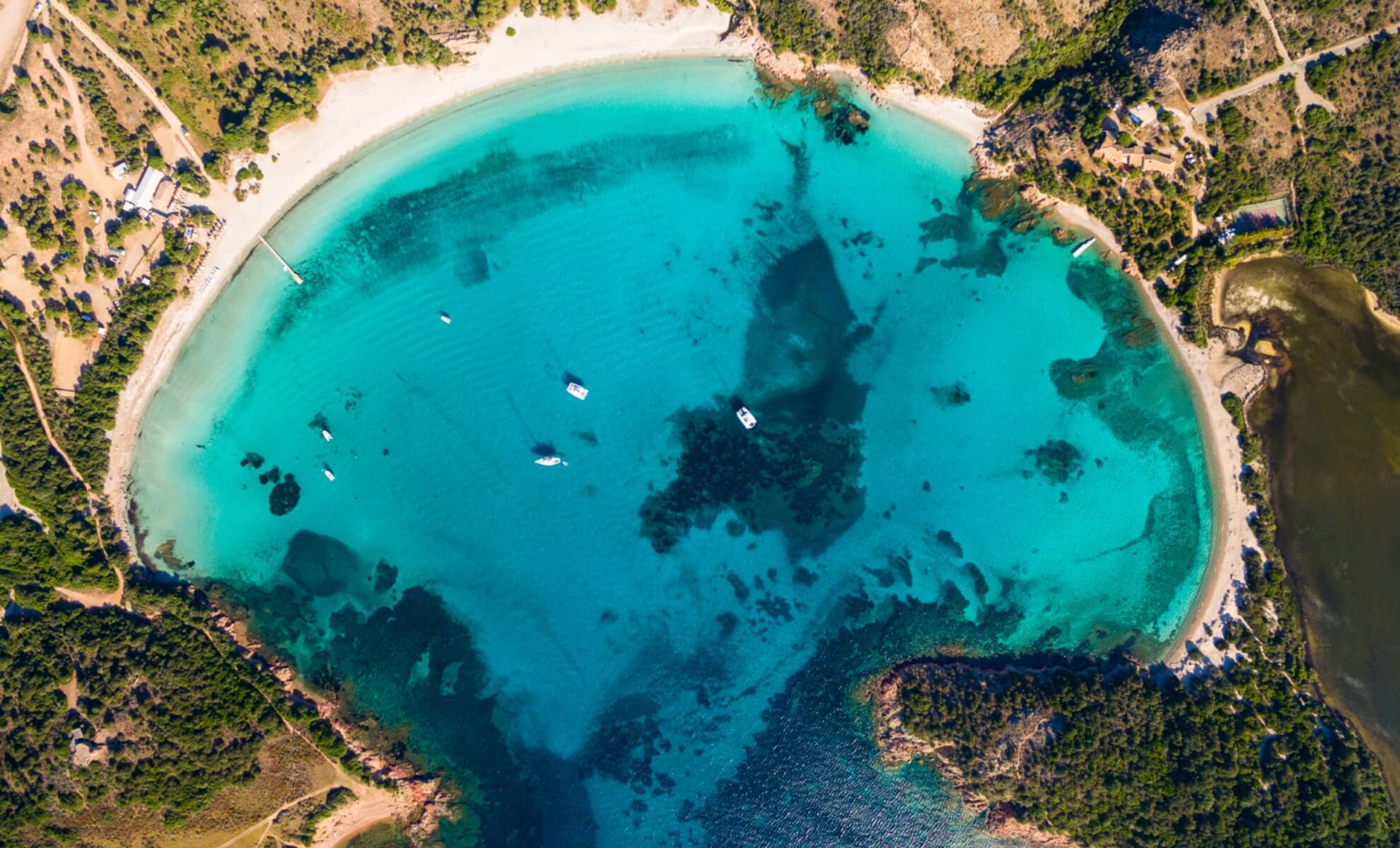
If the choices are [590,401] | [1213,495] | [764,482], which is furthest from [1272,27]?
[590,401]

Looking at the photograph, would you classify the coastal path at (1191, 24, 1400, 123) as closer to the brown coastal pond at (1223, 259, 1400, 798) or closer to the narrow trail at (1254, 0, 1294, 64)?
the narrow trail at (1254, 0, 1294, 64)

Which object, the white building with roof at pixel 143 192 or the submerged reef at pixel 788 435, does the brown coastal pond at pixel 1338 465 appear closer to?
the submerged reef at pixel 788 435

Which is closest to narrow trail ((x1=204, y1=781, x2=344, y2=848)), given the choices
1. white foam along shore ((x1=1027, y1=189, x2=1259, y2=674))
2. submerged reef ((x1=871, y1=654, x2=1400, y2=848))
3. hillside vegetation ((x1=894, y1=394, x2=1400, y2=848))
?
submerged reef ((x1=871, y1=654, x2=1400, y2=848))

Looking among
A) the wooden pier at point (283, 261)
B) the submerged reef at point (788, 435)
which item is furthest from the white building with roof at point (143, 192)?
the submerged reef at point (788, 435)

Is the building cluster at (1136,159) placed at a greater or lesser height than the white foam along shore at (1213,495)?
greater

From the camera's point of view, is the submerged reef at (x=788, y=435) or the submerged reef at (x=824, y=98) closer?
the submerged reef at (x=824, y=98)

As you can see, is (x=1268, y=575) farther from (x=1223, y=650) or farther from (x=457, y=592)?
(x=457, y=592)

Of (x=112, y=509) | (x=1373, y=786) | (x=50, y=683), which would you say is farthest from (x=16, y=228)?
(x=1373, y=786)
